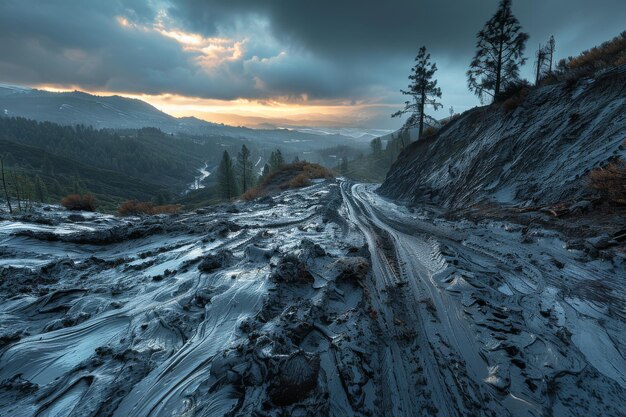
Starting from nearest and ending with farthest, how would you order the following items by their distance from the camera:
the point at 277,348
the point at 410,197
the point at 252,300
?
the point at 277,348 → the point at 252,300 → the point at 410,197

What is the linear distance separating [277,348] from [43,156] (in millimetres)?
200913

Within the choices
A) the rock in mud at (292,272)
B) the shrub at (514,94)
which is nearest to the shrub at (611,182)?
the rock in mud at (292,272)

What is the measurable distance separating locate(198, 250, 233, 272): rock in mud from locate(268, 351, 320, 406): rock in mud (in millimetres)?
3990

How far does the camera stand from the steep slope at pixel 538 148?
31.8ft

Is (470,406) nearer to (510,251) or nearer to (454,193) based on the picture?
(510,251)

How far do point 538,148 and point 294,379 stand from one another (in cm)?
1436

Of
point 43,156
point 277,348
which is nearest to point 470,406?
point 277,348

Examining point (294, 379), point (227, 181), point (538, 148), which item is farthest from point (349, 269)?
point (227, 181)

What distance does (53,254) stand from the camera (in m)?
8.15

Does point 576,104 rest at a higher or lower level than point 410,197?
higher

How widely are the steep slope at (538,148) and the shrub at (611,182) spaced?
1.91 feet

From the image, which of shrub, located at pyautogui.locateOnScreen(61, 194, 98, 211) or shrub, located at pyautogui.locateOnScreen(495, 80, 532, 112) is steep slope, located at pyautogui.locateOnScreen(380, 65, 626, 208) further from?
shrub, located at pyautogui.locateOnScreen(61, 194, 98, 211)

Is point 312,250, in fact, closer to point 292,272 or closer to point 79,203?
point 292,272

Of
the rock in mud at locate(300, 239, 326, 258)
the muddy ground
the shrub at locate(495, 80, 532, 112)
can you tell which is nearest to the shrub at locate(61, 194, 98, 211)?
the muddy ground
